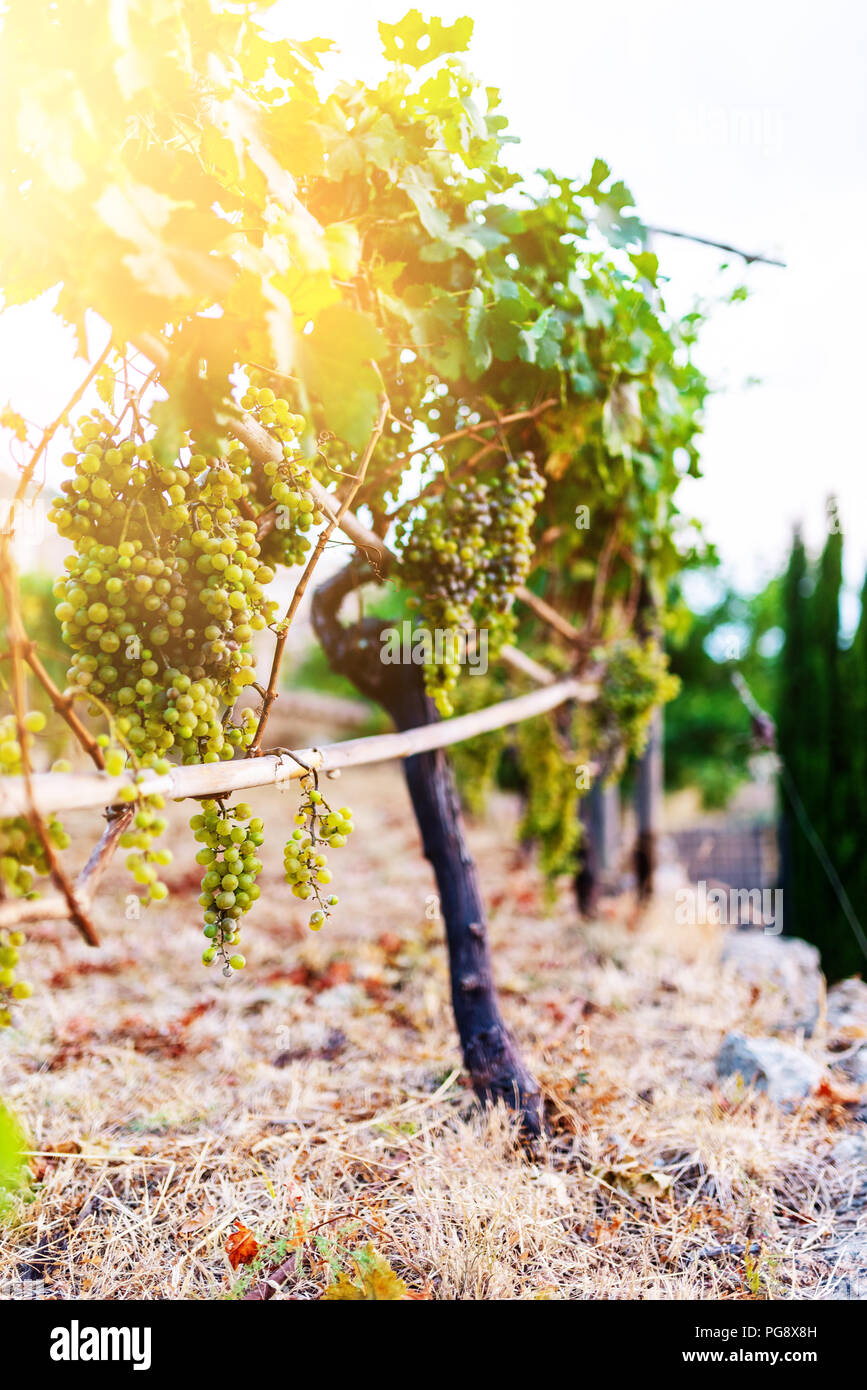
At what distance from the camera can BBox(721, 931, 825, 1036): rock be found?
3.49 m

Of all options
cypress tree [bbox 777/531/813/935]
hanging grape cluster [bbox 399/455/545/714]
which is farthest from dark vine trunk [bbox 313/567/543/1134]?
cypress tree [bbox 777/531/813/935]

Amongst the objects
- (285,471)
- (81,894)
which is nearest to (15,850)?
(81,894)

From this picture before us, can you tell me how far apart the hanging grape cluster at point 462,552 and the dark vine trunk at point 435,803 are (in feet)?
1.41

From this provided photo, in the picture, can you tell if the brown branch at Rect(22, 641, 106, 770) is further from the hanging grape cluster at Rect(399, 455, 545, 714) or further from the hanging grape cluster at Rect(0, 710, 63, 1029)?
the hanging grape cluster at Rect(399, 455, 545, 714)

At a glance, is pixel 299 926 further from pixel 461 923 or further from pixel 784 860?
pixel 784 860

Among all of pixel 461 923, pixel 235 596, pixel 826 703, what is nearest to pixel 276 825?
pixel 826 703

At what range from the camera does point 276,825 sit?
7297 mm

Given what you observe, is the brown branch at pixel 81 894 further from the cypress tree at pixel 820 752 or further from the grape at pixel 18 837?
the cypress tree at pixel 820 752

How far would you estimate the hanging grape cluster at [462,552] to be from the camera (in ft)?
7.34

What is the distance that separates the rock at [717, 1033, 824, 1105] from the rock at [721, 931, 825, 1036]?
0.60 meters

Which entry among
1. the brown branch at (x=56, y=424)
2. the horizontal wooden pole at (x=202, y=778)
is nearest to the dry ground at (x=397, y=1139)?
the horizontal wooden pole at (x=202, y=778)

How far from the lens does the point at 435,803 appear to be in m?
2.80

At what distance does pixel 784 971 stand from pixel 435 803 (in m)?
2.22

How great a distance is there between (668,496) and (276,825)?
16.0 feet
